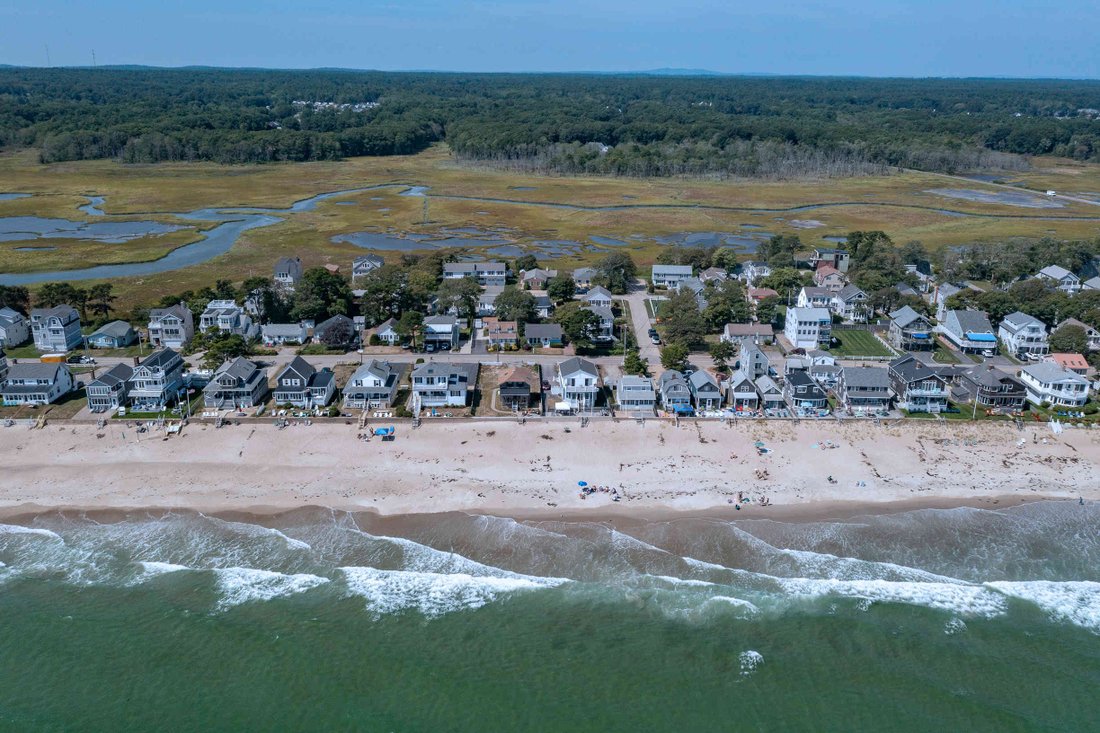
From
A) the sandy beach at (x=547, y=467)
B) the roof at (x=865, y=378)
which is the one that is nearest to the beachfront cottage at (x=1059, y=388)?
the sandy beach at (x=547, y=467)

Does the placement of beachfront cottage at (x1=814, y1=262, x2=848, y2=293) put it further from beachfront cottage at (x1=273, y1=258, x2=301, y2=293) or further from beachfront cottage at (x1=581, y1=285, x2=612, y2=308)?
beachfront cottage at (x1=273, y1=258, x2=301, y2=293)

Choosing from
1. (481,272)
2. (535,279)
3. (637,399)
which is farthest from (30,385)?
(535,279)

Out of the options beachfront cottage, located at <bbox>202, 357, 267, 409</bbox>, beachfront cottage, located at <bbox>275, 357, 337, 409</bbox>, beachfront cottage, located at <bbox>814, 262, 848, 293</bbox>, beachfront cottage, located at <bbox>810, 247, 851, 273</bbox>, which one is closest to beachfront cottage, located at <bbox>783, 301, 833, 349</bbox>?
beachfront cottage, located at <bbox>814, 262, 848, 293</bbox>

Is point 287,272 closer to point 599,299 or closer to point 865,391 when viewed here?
point 599,299

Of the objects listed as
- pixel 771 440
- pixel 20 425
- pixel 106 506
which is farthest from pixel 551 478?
pixel 20 425

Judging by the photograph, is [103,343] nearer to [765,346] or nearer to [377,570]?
[377,570]

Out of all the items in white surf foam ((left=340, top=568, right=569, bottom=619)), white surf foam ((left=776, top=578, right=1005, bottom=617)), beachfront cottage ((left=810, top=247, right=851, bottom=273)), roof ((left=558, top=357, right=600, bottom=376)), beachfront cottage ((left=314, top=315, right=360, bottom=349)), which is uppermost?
beachfront cottage ((left=810, top=247, right=851, bottom=273))
